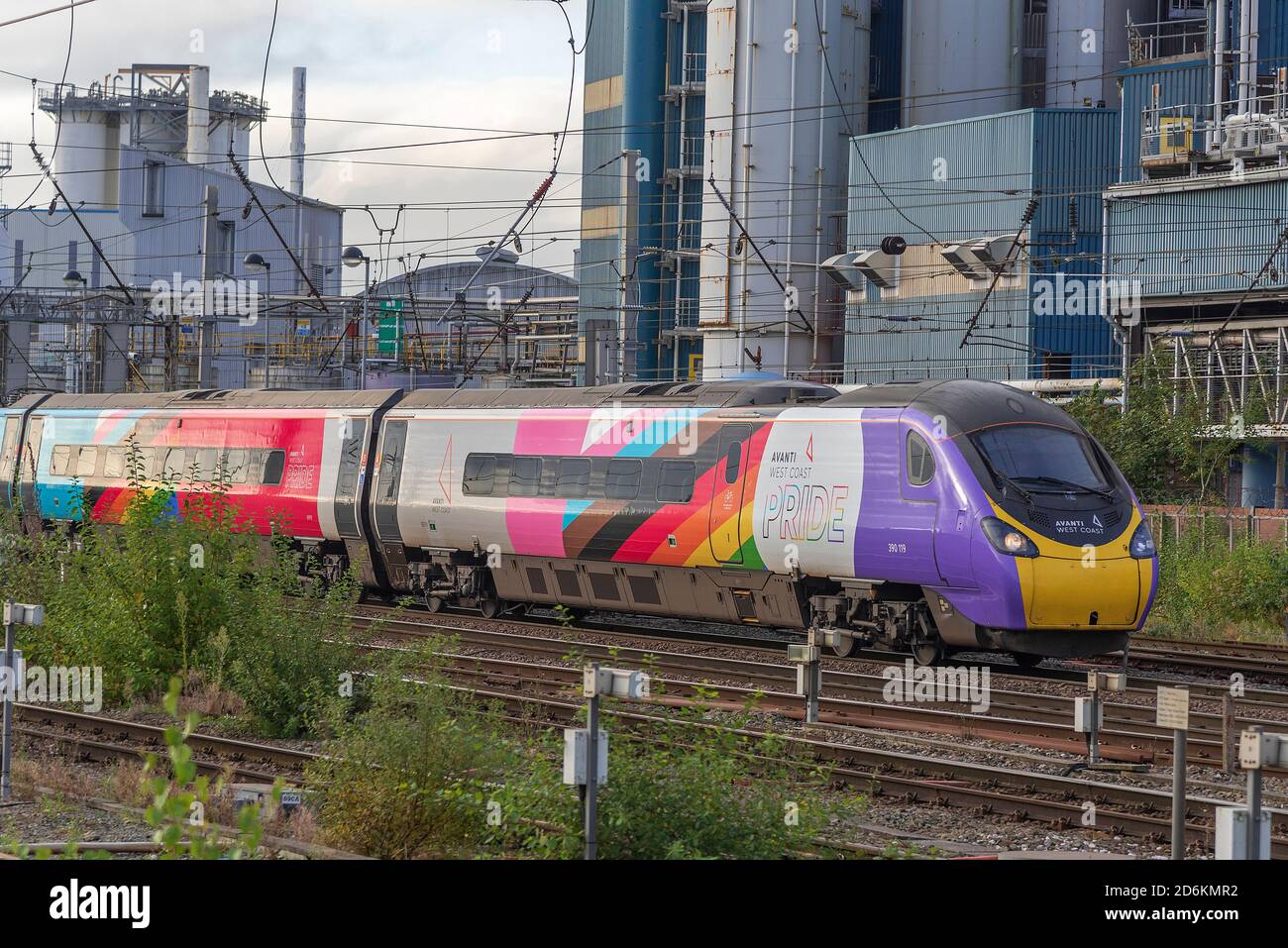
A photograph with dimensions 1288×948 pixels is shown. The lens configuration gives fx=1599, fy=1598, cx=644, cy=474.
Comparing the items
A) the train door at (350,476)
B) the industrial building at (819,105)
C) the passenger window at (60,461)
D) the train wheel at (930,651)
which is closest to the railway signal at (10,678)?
the train wheel at (930,651)

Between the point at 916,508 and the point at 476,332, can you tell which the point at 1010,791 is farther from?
the point at 476,332

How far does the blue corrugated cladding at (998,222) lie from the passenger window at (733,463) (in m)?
23.6

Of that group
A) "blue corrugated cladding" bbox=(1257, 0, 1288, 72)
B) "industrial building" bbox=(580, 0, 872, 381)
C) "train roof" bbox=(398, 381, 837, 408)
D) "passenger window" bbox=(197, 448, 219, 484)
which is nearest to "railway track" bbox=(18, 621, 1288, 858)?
"train roof" bbox=(398, 381, 837, 408)

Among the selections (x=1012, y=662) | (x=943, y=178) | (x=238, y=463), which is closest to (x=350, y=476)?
(x=238, y=463)

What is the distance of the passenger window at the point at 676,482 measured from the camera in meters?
20.1

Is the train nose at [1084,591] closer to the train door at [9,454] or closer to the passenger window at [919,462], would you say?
the passenger window at [919,462]

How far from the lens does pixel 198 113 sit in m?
73.9

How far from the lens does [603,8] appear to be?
60.3 m

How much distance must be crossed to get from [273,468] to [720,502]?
994 centimetres

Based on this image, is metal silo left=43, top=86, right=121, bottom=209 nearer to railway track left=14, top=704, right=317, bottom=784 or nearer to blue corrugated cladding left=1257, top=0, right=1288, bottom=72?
blue corrugated cladding left=1257, top=0, right=1288, bottom=72

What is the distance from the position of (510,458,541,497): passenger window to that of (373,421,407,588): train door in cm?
267
